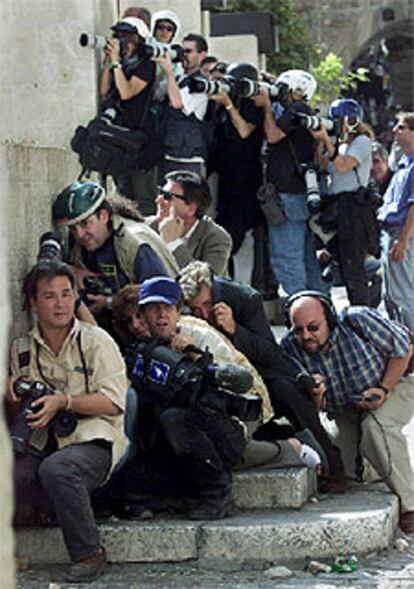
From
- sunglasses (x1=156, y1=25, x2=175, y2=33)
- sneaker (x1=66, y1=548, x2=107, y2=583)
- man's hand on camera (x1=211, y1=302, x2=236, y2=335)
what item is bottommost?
sneaker (x1=66, y1=548, x2=107, y2=583)

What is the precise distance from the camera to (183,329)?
21.8 ft

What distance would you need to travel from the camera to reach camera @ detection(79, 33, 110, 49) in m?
8.90

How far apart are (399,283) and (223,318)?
327cm

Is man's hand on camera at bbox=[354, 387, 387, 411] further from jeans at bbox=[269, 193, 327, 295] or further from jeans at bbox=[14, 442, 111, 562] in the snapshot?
jeans at bbox=[269, 193, 327, 295]

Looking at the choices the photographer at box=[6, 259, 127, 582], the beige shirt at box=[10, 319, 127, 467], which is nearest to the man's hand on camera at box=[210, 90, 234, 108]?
the photographer at box=[6, 259, 127, 582]

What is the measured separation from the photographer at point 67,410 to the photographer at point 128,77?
3.02 metres

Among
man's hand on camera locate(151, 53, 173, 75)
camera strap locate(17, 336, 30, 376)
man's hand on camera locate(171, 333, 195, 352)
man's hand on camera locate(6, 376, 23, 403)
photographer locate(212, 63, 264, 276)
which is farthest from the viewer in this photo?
photographer locate(212, 63, 264, 276)

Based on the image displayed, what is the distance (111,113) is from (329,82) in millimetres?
12538

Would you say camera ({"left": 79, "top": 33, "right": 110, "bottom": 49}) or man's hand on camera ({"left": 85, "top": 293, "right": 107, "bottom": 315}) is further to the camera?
camera ({"left": 79, "top": 33, "right": 110, "bottom": 49})

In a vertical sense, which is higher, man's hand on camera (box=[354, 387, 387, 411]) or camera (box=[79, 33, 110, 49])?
camera (box=[79, 33, 110, 49])

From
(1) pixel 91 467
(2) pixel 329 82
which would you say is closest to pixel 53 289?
(1) pixel 91 467

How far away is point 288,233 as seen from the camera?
9.80 m

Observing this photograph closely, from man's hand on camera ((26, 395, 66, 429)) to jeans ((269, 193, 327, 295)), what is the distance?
405 cm

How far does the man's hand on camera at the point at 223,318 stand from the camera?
6938mm
